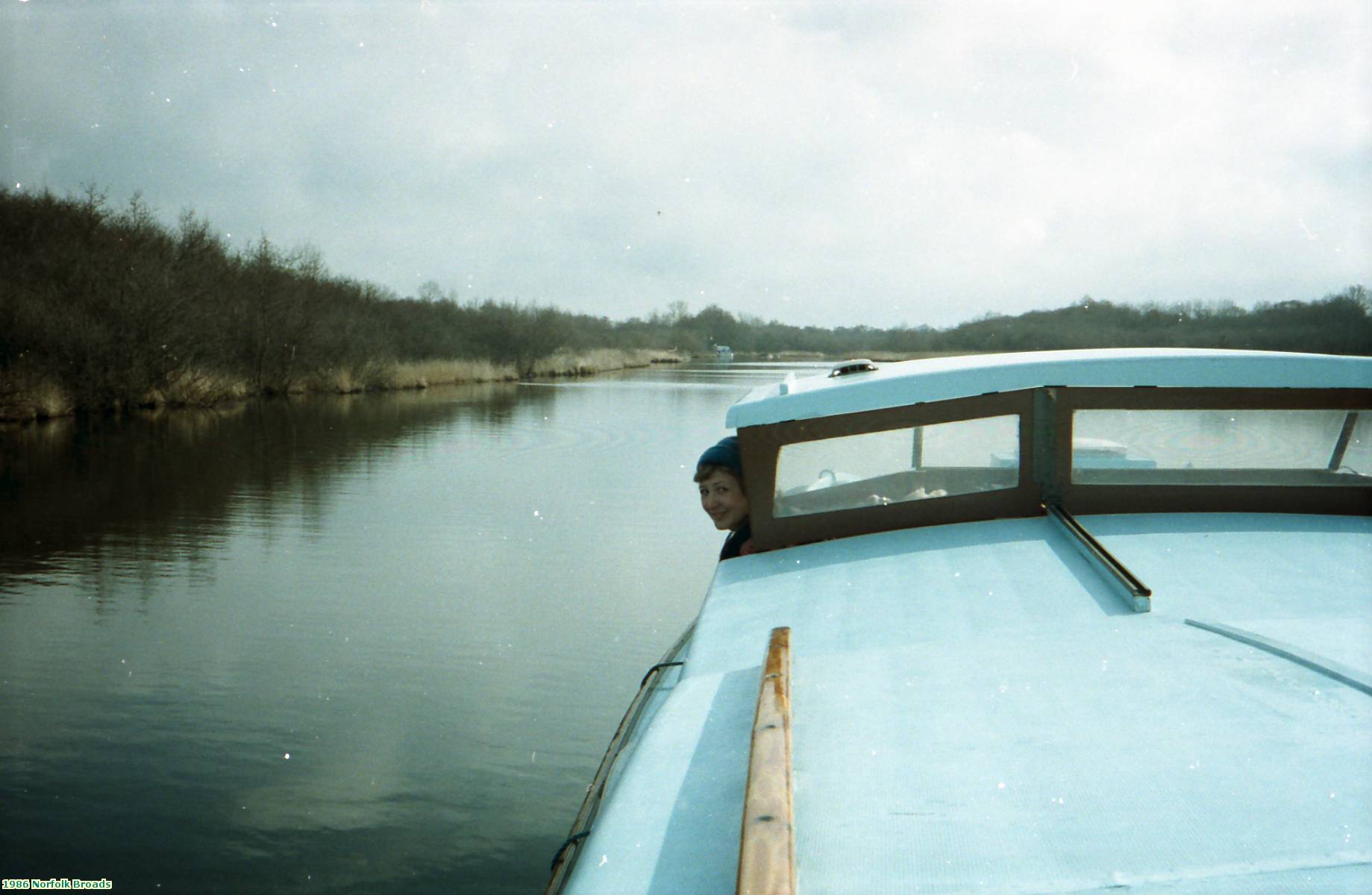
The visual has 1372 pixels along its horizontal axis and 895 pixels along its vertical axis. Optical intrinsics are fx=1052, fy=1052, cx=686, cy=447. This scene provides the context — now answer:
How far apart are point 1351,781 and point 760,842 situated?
→ 1.20 m

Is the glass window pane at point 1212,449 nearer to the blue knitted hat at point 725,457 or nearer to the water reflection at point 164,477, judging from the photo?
the blue knitted hat at point 725,457

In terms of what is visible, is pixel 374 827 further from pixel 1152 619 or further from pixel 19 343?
pixel 19 343

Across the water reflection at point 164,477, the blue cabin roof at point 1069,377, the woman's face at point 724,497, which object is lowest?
the water reflection at point 164,477

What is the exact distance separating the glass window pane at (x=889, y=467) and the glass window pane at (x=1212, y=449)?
1.19ft

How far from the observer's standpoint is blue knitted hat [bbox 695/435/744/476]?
4.68 m

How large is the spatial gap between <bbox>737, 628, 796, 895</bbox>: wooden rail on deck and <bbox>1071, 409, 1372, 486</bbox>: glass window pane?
2103 millimetres

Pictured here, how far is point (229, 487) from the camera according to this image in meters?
15.7

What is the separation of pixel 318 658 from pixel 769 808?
6492mm

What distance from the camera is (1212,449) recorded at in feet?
13.4

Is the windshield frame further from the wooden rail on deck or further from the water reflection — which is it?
the water reflection

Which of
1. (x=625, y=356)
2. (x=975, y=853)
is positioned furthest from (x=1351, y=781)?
(x=625, y=356)

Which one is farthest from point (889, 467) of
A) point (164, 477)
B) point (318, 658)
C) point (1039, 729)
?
point (164, 477)

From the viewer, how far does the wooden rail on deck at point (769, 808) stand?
1675mm

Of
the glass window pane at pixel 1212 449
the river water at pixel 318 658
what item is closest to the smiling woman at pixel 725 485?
the glass window pane at pixel 1212 449
